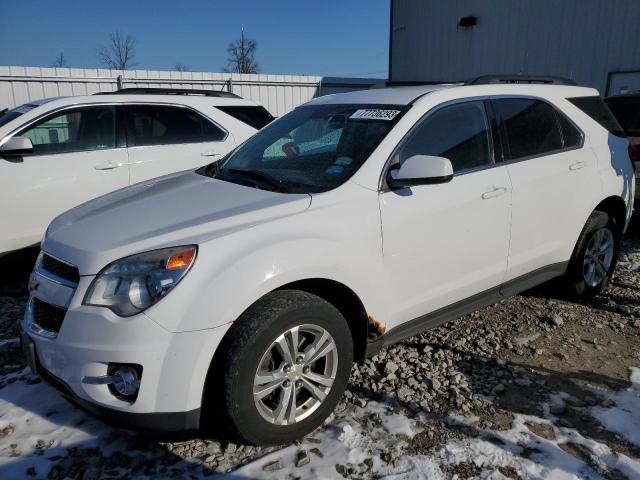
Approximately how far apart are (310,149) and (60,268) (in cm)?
166

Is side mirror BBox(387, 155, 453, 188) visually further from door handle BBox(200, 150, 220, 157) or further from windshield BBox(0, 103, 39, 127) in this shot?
windshield BBox(0, 103, 39, 127)

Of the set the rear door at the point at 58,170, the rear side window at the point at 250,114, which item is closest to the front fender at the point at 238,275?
the rear door at the point at 58,170

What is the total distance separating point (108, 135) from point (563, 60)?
40.7 feet

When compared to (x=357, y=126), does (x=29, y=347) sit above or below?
below

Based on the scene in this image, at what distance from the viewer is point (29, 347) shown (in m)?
2.46

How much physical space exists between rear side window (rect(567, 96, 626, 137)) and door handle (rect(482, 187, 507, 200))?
1.35 metres

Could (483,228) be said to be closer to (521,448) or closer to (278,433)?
(521,448)

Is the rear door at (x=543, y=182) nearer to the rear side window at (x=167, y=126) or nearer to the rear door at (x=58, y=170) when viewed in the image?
the rear side window at (x=167, y=126)

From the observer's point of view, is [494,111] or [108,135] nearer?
[494,111]

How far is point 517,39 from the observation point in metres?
14.5

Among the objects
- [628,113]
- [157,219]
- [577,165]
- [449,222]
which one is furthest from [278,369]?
[628,113]

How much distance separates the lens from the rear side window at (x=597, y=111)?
13.8 feet

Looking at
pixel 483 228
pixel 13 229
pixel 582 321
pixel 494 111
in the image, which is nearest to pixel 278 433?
pixel 483 228

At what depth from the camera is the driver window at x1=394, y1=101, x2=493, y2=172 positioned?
312 cm
